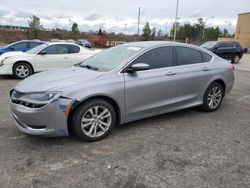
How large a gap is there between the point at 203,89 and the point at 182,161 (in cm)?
212

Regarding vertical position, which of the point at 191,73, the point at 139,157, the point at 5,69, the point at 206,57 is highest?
the point at 206,57

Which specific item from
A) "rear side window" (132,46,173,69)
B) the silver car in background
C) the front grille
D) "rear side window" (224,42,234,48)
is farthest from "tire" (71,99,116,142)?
"rear side window" (224,42,234,48)

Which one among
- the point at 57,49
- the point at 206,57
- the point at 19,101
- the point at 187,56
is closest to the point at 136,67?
the point at 187,56

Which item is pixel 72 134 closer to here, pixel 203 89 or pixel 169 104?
pixel 169 104

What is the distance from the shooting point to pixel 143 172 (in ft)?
9.39

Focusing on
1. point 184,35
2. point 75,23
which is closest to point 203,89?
point 184,35

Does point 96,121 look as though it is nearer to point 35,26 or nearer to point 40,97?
point 40,97

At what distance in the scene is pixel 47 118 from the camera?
3.23 metres

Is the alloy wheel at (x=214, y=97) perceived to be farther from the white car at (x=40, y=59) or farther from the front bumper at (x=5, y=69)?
the front bumper at (x=5, y=69)

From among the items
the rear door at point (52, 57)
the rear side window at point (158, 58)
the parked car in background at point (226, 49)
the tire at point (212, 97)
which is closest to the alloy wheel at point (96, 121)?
the rear side window at point (158, 58)

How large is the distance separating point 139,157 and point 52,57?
681 centimetres

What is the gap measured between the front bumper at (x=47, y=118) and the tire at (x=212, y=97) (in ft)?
9.59

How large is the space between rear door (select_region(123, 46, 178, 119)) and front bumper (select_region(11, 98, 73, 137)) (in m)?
1.03

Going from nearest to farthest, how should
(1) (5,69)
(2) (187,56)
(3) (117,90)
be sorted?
1. (3) (117,90)
2. (2) (187,56)
3. (1) (5,69)
